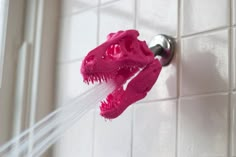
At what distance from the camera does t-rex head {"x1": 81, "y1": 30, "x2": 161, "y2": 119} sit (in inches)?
32.4

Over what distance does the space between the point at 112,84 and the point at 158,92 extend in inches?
4.6

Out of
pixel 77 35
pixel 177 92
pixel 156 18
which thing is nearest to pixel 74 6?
pixel 77 35

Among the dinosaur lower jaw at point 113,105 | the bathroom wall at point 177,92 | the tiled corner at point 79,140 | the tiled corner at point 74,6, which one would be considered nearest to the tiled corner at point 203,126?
the bathroom wall at point 177,92

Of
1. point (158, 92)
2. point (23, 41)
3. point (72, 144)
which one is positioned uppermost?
point (23, 41)

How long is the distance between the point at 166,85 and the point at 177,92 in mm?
28

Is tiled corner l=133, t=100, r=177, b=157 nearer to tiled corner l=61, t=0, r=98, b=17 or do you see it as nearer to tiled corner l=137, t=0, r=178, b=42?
tiled corner l=137, t=0, r=178, b=42

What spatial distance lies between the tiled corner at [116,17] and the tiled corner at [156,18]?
0.02m

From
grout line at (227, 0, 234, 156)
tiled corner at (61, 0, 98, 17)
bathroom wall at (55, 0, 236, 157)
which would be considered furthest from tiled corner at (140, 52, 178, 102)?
tiled corner at (61, 0, 98, 17)

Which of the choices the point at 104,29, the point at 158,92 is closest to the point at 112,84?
the point at 158,92

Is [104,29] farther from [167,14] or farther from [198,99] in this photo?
[198,99]

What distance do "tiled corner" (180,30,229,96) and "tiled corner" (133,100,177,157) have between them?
0.05m

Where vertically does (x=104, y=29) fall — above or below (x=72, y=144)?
above

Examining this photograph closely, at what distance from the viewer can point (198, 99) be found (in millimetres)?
874

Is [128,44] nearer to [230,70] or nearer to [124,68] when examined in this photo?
[124,68]
